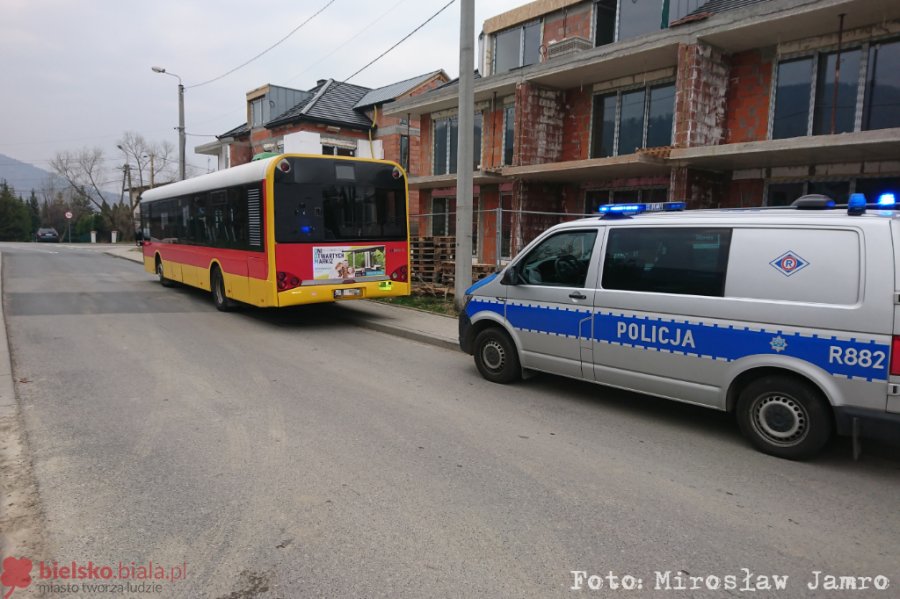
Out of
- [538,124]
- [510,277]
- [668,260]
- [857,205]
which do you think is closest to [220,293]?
[510,277]

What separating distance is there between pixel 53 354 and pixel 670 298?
7.97 m

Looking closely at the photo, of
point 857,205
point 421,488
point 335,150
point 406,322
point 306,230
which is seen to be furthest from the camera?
point 335,150

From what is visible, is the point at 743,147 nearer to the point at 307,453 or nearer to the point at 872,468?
the point at 872,468

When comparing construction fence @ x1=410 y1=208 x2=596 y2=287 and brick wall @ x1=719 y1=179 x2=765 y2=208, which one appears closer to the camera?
brick wall @ x1=719 y1=179 x2=765 y2=208

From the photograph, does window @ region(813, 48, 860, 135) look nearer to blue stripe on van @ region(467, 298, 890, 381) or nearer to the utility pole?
the utility pole

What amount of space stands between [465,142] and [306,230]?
335 centimetres

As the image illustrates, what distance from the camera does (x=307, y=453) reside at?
14.8 ft

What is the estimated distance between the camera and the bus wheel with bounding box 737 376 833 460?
14.3 feet

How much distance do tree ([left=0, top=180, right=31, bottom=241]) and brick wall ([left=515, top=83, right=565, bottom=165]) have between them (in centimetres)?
6966

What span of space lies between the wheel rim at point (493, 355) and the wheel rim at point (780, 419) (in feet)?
9.20

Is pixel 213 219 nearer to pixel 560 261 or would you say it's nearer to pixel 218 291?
pixel 218 291

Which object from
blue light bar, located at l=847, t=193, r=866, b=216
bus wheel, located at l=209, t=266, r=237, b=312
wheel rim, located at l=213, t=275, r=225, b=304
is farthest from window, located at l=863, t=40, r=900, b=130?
wheel rim, located at l=213, t=275, r=225, b=304

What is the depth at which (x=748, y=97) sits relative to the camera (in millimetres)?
12305

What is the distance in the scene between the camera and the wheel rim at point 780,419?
447 centimetres
